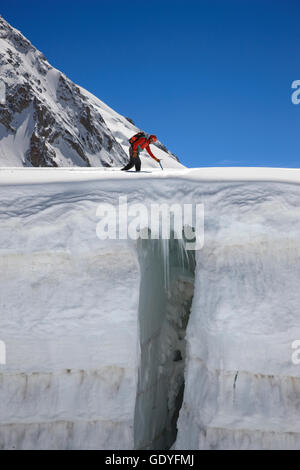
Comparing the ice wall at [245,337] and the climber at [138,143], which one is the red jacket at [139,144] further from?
the ice wall at [245,337]

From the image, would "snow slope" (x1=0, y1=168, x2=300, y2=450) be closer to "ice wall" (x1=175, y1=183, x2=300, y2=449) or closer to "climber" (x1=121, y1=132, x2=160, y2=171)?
"ice wall" (x1=175, y1=183, x2=300, y2=449)

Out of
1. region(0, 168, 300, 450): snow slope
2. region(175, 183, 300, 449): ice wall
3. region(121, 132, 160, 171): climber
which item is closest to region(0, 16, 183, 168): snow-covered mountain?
region(121, 132, 160, 171): climber

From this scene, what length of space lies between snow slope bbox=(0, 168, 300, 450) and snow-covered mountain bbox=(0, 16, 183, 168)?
55516mm

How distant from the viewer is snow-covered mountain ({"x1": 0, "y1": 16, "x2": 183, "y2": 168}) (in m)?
61.5

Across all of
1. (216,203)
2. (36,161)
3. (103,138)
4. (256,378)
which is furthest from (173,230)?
(103,138)

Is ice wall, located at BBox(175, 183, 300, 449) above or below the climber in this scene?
below

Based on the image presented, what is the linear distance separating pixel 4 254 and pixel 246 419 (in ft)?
9.98

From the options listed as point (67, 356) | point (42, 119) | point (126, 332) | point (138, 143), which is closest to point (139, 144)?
point (138, 143)

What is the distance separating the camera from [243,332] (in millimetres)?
4305

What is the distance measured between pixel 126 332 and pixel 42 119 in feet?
217

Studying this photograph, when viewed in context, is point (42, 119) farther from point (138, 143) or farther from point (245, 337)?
point (245, 337)

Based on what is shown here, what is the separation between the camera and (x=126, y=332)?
4473 mm
